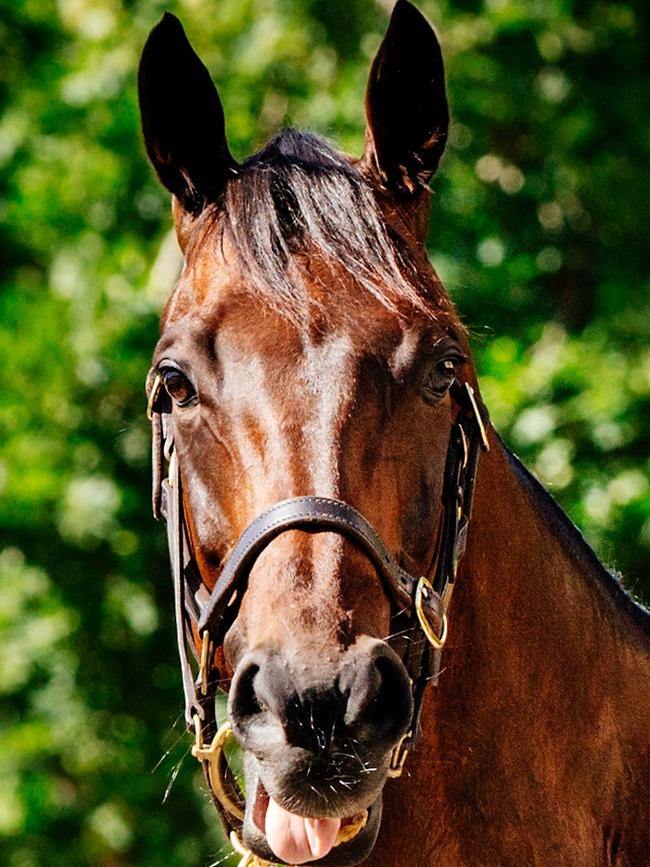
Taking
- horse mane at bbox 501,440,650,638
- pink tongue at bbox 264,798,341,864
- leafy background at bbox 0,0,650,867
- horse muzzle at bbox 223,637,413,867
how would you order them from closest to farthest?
horse muzzle at bbox 223,637,413,867 < pink tongue at bbox 264,798,341,864 < horse mane at bbox 501,440,650,638 < leafy background at bbox 0,0,650,867

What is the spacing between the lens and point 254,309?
2795 millimetres

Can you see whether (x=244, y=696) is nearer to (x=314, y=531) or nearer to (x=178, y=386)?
(x=314, y=531)

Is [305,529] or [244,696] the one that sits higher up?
[305,529]

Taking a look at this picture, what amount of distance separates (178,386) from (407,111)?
0.80 metres

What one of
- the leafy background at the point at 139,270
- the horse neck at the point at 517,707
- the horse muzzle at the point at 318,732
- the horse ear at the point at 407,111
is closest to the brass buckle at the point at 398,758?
the horse muzzle at the point at 318,732

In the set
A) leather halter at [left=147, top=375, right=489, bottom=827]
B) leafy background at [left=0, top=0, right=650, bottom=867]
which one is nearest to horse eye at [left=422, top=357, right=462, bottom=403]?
leather halter at [left=147, top=375, right=489, bottom=827]

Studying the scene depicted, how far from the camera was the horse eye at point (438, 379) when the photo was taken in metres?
2.81

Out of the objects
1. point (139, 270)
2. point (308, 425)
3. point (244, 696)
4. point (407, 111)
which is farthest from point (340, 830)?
point (139, 270)

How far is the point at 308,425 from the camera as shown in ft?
8.64

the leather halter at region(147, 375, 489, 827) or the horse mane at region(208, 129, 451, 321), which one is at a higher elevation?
the horse mane at region(208, 129, 451, 321)

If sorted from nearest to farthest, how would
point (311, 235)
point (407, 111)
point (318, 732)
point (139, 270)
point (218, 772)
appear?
point (318, 732) < point (218, 772) < point (311, 235) < point (407, 111) < point (139, 270)

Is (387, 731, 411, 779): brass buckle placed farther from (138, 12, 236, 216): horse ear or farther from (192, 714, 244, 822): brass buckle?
(138, 12, 236, 216): horse ear

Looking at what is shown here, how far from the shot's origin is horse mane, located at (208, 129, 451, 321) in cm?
281

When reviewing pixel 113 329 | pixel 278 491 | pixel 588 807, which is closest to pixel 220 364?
pixel 278 491
